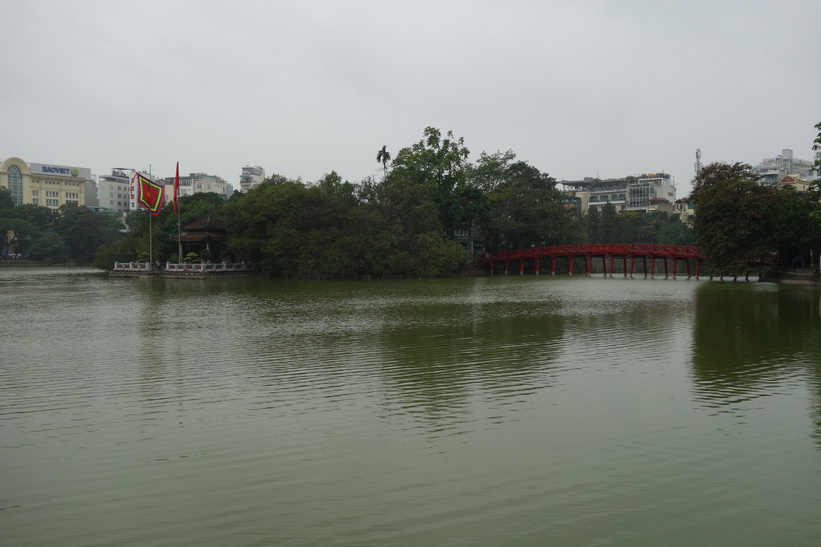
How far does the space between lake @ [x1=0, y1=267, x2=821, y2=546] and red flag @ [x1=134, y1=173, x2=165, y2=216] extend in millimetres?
37043

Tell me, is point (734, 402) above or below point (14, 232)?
below

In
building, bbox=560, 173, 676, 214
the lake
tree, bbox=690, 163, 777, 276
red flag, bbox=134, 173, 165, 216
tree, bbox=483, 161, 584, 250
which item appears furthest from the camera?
building, bbox=560, 173, 676, 214

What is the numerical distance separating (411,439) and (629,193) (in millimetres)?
119844

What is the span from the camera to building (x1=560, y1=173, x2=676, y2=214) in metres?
117

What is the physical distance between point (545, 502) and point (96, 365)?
960 centimetres

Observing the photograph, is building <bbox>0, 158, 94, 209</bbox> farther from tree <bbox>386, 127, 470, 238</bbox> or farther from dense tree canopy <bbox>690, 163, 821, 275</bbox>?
dense tree canopy <bbox>690, 163, 821, 275</bbox>

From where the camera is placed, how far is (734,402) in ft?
30.6

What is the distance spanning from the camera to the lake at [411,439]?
5344mm

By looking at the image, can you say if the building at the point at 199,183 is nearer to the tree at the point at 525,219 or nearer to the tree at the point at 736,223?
the tree at the point at 525,219

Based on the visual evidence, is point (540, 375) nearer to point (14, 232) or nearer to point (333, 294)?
point (333, 294)

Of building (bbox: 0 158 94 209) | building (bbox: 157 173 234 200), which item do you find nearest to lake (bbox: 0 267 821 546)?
building (bbox: 0 158 94 209)

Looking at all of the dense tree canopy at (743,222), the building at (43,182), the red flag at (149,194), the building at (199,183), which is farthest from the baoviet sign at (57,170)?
the dense tree canopy at (743,222)

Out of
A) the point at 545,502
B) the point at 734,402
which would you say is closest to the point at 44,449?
the point at 545,502

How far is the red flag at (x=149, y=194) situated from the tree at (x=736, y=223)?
39.1 meters
